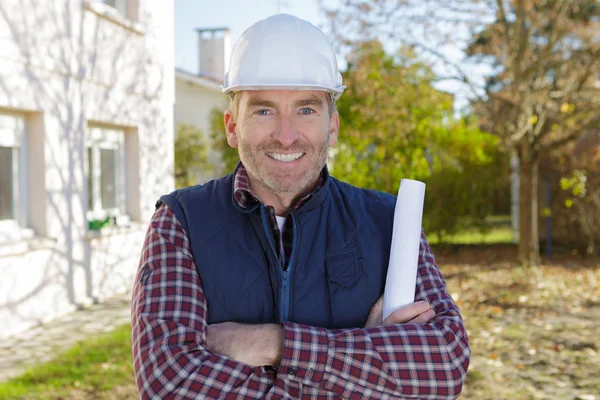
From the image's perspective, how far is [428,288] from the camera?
2.00 m

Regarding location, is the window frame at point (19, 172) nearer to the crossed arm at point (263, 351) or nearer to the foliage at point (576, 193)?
the crossed arm at point (263, 351)

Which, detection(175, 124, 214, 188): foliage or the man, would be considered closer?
the man

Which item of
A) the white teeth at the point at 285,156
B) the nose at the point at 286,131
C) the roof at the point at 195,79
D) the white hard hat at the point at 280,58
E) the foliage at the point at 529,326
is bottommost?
the foliage at the point at 529,326

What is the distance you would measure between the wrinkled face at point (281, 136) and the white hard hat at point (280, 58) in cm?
4

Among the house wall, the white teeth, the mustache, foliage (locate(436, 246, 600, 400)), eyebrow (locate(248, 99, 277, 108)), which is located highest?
the house wall

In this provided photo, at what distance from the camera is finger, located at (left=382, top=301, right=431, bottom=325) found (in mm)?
1878

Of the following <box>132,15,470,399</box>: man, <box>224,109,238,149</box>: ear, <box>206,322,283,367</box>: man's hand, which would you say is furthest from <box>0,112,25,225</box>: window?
<box>206,322,283,367</box>: man's hand

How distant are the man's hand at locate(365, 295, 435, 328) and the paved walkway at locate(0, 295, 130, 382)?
464cm

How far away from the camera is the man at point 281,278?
1.72m

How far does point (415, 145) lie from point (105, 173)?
7.87m

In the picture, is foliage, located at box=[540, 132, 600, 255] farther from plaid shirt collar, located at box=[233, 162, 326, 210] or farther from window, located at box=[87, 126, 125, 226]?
plaid shirt collar, located at box=[233, 162, 326, 210]

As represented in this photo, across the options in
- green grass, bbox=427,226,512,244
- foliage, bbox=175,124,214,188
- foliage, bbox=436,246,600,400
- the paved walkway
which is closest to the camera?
foliage, bbox=436,246,600,400

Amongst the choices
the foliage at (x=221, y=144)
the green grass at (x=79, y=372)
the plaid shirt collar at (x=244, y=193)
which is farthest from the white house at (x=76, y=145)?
the foliage at (x=221, y=144)

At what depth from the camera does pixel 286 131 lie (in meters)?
1.91
